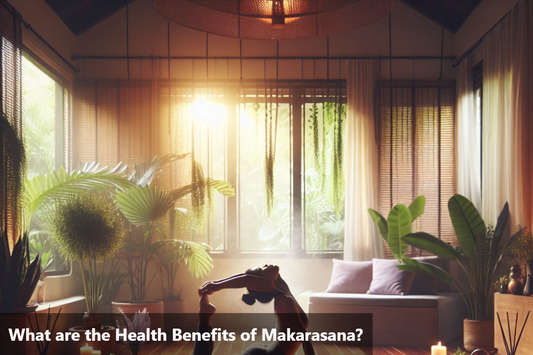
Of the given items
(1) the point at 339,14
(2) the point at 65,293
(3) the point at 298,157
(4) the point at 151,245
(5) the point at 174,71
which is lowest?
(2) the point at 65,293

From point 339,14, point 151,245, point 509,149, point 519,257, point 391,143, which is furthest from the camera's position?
point 391,143

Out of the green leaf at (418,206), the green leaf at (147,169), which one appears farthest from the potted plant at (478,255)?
the green leaf at (147,169)

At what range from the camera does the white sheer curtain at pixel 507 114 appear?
13.9 feet

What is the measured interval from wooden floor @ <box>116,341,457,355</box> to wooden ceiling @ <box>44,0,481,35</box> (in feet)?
11.3

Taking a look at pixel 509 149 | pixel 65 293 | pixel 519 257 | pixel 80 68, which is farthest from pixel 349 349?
pixel 80 68

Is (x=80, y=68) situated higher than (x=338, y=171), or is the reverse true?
(x=80, y=68)

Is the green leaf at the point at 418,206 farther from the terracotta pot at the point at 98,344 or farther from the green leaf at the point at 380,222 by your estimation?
the terracotta pot at the point at 98,344

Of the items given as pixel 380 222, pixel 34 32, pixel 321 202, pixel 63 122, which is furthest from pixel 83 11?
pixel 380 222

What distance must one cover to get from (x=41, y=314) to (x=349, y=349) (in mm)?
2695

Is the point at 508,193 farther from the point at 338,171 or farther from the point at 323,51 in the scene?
the point at 323,51

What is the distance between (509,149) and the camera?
4.47 meters

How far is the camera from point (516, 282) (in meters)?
4.10

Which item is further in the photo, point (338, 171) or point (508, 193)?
point (338, 171)

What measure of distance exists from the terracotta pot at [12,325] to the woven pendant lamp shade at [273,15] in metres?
2.21
